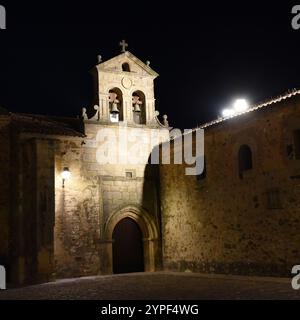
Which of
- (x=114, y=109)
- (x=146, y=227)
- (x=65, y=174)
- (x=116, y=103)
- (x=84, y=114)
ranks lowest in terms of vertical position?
(x=146, y=227)

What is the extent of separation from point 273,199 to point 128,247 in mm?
6971

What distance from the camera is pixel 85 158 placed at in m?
17.6

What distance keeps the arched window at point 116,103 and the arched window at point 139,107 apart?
58 centimetres

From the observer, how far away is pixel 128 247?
61.3ft

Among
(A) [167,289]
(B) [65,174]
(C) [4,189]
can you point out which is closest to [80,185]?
(B) [65,174]

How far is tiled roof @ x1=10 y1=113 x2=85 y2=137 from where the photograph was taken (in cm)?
1650

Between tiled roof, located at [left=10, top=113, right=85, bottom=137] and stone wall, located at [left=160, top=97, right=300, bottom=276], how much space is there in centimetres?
405

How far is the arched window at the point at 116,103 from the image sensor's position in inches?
733

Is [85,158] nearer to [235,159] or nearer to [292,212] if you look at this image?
[235,159]

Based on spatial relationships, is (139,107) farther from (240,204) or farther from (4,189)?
(240,204)

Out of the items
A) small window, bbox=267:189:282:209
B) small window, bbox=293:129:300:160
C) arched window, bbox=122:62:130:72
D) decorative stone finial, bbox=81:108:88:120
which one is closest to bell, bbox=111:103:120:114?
decorative stone finial, bbox=81:108:88:120

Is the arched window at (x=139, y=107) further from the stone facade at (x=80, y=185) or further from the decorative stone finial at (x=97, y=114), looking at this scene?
the decorative stone finial at (x=97, y=114)

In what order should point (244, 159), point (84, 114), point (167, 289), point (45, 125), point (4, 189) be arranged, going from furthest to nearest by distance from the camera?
1. point (84, 114)
2. point (45, 125)
3. point (4, 189)
4. point (244, 159)
5. point (167, 289)
